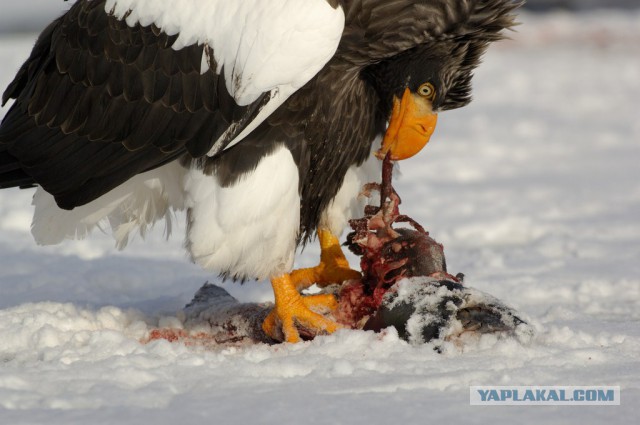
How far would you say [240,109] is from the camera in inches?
149

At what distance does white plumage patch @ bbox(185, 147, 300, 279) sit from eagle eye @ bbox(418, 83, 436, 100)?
0.58 metres

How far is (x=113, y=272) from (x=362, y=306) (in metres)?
1.88

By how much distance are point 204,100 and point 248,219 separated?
0.48 m

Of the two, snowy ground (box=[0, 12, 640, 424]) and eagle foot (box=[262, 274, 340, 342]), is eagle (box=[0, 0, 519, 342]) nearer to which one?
eagle foot (box=[262, 274, 340, 342])

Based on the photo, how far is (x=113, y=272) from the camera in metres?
5.56

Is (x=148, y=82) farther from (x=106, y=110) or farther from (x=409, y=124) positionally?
(x=409, y=124)

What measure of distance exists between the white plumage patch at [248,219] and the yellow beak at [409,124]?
0.45 meters

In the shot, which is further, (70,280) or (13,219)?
Result: (13,219)

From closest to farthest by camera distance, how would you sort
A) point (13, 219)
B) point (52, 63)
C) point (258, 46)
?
point (258, 46)
point (52, 63)
point (13, 219)

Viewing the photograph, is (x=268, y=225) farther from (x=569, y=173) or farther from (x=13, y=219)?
(x=569, y=173)

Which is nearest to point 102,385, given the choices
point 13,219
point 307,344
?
point 307,344

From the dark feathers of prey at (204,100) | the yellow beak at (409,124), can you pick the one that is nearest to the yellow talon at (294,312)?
the dark feathers of prey at (204,100)

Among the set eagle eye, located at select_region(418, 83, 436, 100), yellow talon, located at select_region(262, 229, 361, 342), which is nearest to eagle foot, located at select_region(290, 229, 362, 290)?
yellow talon, located at select_region(262, 229, 361, 342)

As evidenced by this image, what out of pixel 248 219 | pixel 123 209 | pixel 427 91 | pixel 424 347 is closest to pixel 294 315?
pixel 248 219
